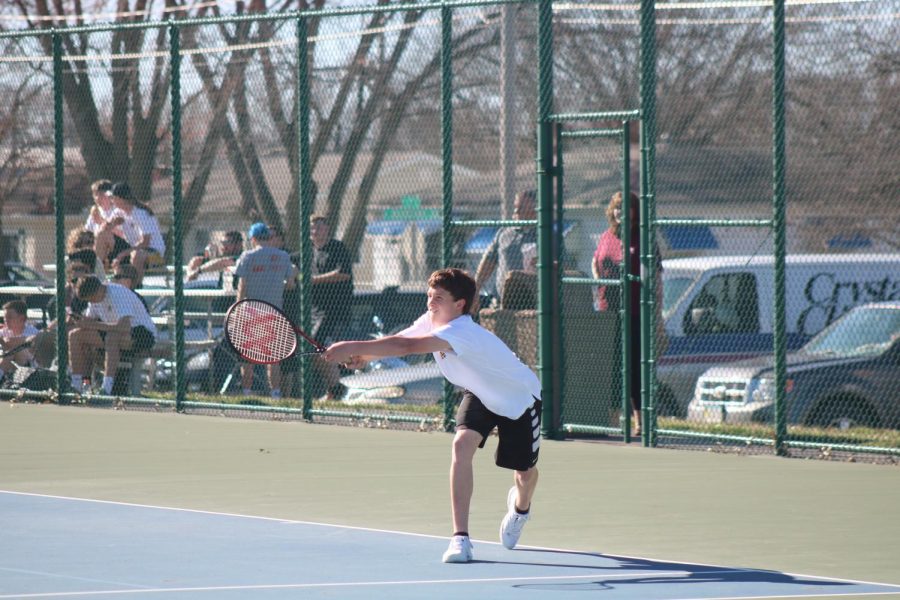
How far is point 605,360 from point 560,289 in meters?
0.61

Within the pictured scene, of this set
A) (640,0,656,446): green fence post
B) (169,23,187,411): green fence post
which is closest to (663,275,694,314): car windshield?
(640,0,656,446): green fence post

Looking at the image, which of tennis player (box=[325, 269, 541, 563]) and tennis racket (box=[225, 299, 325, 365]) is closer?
tennis player (box=[325, 269, 541, 563])

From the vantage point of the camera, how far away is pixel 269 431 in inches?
526

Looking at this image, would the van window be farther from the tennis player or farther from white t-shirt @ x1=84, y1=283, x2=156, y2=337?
the tennis player

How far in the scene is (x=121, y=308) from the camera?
15180mm

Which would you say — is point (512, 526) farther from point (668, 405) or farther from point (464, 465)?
point (668, 405)

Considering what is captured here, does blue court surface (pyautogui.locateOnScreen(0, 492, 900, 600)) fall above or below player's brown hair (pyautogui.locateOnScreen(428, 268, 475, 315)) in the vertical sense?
below

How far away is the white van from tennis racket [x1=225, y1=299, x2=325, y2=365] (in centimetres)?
543

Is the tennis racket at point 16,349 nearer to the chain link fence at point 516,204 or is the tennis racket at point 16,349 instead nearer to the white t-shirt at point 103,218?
the chain link fence at point 516,204

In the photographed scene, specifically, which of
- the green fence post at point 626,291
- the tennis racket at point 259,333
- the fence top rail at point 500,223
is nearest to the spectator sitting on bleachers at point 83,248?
the fence top rail at point 500,223

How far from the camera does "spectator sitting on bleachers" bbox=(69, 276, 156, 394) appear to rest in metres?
15.1

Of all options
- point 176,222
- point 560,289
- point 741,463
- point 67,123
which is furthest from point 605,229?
point 67,123

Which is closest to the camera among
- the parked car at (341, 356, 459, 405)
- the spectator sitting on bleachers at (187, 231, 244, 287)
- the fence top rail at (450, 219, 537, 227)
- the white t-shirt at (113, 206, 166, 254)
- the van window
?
the fence top rail at (450, 219, 537, 227)

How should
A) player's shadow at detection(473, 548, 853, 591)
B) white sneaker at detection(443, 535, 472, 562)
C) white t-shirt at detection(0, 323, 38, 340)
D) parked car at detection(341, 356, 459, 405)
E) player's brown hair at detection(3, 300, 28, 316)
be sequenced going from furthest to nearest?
white t-shirt at detection(0, 323, 38, 340)
player's brown hair at detection(3, 300, 28, 316)
parked car at detection(341, 356, 459, 405)
white sneaker at detection(443, 535, 472, 562)
player's shadow at detection(473, 548, 853, 591)
